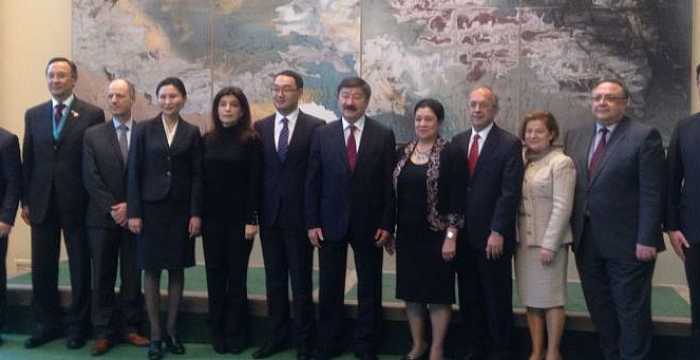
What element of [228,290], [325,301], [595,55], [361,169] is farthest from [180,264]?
[595,55]

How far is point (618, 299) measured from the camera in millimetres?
3807

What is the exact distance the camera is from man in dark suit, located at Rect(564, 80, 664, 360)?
3730 mm

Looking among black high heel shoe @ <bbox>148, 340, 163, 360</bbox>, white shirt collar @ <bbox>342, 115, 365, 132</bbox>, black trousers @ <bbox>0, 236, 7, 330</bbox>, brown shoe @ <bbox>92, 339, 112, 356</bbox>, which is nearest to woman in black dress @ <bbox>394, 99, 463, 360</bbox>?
white shirt collar @ <bbox>342, 115, 365, 132</bbox>

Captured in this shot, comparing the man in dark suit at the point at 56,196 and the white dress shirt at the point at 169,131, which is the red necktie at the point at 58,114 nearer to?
Answer: the man in dark suit at the point at 56,196

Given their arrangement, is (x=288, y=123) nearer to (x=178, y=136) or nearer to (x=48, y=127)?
(x=178, y=136)

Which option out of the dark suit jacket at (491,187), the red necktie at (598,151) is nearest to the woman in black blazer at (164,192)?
the dark suit jacket at (491,187)

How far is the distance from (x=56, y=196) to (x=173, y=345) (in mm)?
1178

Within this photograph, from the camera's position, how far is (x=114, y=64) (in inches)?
261

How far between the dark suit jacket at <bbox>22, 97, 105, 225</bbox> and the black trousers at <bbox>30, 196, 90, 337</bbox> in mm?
Answer: 64

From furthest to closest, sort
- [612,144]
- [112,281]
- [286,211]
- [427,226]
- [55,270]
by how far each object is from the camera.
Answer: [55,270], [112,281], [286,211], [427,226], [612,144]

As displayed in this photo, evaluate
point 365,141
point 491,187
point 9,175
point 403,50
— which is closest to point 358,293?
point 365,141

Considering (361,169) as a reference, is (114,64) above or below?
above

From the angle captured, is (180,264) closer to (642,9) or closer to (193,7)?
(193,7)

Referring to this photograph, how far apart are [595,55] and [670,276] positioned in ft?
6.14
